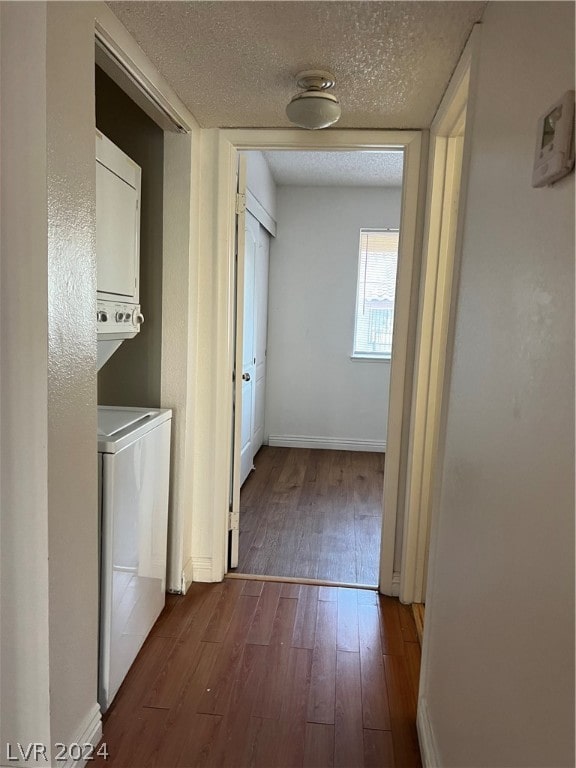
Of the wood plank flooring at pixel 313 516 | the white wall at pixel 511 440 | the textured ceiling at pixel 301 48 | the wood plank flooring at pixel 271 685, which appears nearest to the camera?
the white wall at pixel 511 440

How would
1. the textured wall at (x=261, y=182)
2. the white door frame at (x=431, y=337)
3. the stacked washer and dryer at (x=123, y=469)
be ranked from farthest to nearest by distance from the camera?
the textured wall at (x=261, y=182)
the white door frame at (x=431, y=337)
the stacked washer and dryer at (x=123, y=469)

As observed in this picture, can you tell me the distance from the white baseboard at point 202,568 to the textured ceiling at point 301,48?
2.08 metres

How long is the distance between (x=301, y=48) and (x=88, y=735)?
7.18 ft

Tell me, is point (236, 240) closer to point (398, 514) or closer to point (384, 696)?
point (398, 514)

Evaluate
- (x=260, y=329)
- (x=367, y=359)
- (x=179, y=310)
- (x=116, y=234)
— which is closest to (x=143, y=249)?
(x=179, y=310)

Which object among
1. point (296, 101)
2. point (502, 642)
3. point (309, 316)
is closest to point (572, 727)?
point (502, 642)

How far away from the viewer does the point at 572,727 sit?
67 cm

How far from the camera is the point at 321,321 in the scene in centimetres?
500

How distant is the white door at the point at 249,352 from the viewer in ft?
12.4

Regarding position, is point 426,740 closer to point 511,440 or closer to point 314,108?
point 511,440

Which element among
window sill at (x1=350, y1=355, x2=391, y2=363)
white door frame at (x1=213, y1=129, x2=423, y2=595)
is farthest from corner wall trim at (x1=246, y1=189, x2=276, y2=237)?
window sill at (x1=350, y1=355, x2=391, y2=363)

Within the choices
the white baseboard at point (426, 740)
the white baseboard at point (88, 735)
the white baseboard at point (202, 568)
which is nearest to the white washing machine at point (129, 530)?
the white baseboard at point (88, 735)

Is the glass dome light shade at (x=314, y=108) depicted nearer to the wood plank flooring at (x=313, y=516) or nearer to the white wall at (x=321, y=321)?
the wood plank flooring at (x=313, y=516)

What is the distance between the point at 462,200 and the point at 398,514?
154cm
